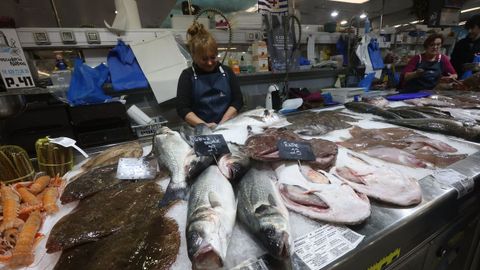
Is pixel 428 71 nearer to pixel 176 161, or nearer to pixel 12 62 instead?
pixel 176 161

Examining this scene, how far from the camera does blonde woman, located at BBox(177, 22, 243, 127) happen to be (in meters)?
2.45

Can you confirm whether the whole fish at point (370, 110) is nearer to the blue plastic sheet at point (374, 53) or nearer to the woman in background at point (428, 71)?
the woman in background at point (428, 71)

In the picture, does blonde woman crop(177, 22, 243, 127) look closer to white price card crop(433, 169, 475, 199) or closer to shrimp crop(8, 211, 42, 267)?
shrimp crop(8, 211, 42, 267)

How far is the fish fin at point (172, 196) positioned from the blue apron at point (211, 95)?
1867 mm

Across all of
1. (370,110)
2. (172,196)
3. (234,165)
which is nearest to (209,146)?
(234,165)

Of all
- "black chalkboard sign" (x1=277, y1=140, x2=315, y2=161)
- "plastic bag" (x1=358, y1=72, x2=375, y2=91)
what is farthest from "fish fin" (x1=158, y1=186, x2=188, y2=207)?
"plastic bag" (x1=358, y1=72, x2=375, y2=91)

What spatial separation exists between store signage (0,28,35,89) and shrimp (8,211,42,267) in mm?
2451

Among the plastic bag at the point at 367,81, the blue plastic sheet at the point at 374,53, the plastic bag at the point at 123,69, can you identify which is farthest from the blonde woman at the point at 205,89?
the blue plastic sheet at the point at 374,53

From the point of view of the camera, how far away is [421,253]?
1.01 meters

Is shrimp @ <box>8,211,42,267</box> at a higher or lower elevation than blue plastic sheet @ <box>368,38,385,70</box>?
lower

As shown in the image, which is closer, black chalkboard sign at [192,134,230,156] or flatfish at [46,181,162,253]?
flatfish at [46,181,162,253]

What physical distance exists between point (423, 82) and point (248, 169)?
453 centimetres

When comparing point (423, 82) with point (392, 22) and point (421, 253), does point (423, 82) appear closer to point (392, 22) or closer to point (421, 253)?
point (421, 253)

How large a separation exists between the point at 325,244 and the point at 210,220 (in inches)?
15.3
